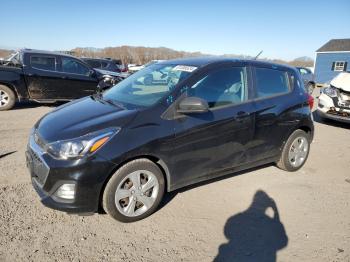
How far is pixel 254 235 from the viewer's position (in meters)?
3.36

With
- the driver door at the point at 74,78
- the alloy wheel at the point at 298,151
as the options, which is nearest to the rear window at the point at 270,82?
the alloy wheel at the point at 298,151

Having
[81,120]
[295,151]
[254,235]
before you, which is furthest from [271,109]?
[81,120]

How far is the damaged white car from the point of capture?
8430 mm

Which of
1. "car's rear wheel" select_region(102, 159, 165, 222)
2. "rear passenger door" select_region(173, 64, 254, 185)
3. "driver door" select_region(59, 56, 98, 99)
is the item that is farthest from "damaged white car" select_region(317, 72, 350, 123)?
"driver door" select_region(59, 56, 98, 99)

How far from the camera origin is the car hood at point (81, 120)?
324 cm

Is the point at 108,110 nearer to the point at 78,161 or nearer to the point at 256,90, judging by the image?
the point at 78,161

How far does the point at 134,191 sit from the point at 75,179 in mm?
663

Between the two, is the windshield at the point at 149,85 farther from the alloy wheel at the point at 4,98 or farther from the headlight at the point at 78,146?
the alloy wheel at the point at 4,98

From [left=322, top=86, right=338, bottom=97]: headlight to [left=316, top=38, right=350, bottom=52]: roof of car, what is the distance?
26.2 metres

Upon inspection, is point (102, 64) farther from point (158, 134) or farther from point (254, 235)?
point (254, 235)

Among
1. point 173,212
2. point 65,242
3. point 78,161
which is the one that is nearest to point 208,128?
point 173,212

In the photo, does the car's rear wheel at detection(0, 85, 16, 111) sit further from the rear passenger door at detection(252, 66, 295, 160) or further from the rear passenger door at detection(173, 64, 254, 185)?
the rear passenger door at detection(252, 66, 295, 160)

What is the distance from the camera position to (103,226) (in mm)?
3393

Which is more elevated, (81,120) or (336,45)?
(336,45)
